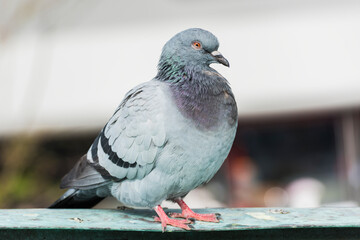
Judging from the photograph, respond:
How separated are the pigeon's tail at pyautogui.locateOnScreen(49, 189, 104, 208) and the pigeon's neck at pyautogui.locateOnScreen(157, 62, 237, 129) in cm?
79

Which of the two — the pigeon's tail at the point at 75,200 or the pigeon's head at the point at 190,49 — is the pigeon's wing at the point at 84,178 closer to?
the pigeon's tail at the point at 75,200

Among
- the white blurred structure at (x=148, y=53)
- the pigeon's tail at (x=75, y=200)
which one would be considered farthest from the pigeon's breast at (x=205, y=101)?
the white blurred structure at (x=148, y=53)

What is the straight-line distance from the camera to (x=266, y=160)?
8.23 metres

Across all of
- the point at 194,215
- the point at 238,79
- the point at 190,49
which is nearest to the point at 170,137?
the point at 194,215

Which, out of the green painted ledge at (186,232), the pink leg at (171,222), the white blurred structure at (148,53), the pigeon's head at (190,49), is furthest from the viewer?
the white blurred structure at (148,53)

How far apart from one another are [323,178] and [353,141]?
68 centimetres

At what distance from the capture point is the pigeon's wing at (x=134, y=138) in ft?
9.68

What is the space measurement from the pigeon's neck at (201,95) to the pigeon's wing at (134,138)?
9 cm

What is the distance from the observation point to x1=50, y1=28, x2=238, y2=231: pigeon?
2912mm

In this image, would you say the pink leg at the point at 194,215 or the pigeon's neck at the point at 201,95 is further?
the pigeon's neck at the point at 201,95

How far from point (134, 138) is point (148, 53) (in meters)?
5.37

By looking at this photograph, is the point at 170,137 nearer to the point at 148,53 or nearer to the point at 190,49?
the point at 190,49

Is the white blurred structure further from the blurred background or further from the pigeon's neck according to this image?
the pigeon's neck

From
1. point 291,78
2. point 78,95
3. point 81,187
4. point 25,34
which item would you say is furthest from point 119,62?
point 81,187
